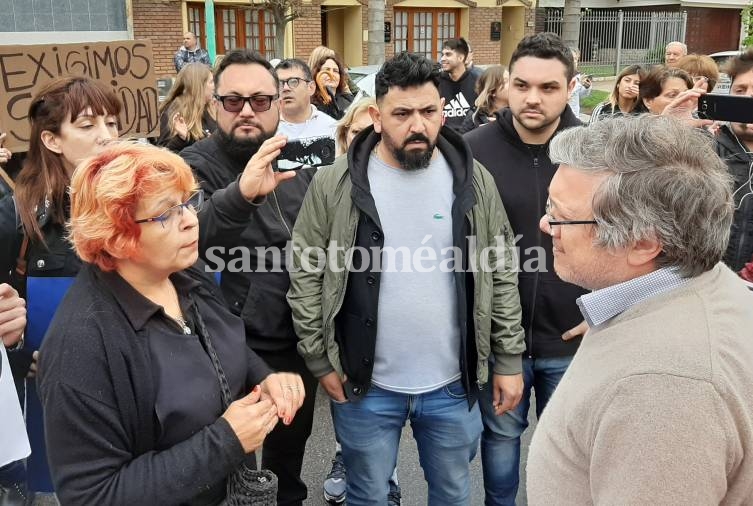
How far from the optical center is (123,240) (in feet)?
5.70

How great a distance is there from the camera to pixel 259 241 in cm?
274

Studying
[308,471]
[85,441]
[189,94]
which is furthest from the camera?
[189,94]

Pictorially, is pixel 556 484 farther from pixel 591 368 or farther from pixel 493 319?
pixel 493 319

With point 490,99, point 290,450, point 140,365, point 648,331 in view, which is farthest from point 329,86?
point 648,331

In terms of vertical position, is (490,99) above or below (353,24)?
below

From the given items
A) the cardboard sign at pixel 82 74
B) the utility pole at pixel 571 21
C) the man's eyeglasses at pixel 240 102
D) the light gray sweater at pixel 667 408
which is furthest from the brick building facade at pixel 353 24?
the light gray sweater at pixel 667 408

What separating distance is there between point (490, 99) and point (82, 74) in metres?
3.52

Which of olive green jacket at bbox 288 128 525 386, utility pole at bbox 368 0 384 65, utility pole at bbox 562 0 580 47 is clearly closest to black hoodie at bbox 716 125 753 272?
olive green jacket at bbox 288 128 525 386

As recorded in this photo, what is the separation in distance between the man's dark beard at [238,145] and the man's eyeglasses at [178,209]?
3.07 ft

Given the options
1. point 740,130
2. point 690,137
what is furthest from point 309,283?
point 740,130

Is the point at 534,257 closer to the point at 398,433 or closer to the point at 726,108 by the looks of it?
the point at 398,433

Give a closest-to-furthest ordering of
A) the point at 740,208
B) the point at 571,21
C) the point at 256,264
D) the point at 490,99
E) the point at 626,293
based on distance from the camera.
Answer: the point at 626,293 < the point at 256,264 < the point at 740,208 < the point at 490,99 < the point at 571,21

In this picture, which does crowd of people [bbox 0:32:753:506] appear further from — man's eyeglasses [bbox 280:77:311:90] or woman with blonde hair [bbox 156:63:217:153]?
woman with blonde hair [bbox 156:63:217:153]

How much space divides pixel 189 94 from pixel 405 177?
3.02m
